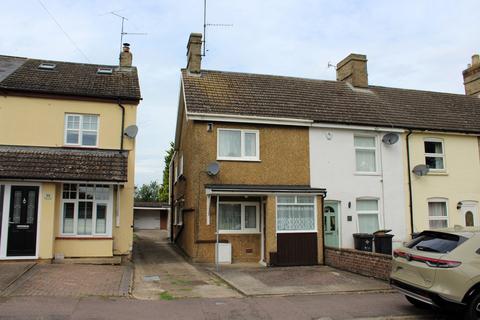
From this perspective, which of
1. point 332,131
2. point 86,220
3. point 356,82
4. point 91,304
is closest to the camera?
point 91,304

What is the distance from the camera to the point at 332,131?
18.4 meters

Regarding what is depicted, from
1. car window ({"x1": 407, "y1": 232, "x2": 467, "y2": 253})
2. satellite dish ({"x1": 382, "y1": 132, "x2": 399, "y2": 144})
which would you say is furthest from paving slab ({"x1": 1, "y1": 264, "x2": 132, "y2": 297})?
satellite dish ({"x1": 382, "y1": 132, "x2": 399, "y2": 144})

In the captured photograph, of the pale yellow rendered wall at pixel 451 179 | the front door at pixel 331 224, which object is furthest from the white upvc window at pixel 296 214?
the pale yellow rendered wall at pixel 451 179

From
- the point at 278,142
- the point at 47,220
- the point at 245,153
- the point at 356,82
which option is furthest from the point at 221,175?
the point at 356,82

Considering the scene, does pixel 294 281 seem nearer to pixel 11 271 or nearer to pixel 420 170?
pixel 11 271

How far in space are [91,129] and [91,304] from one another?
8.35 m

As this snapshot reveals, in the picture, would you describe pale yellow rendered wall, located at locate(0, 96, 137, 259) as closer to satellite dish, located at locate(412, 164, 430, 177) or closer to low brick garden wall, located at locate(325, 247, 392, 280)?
low brick garden wall, located at locate(325, 247, 392, 280)

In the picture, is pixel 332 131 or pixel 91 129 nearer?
pixel 91 129

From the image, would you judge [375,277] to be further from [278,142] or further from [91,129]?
[91,129]

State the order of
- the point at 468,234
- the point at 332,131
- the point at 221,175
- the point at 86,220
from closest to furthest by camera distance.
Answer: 1. the point at 468,234
2. the point at 86,220
3. the point at 221,175
4. the point at 332,131

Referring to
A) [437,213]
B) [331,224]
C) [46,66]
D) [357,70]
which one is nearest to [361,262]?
[331,224]

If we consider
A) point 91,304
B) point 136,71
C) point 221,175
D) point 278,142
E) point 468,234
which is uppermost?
point 136,71

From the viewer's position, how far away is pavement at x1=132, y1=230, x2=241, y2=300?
35.5 feet

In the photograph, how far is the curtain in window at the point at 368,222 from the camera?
18391 millimetres
